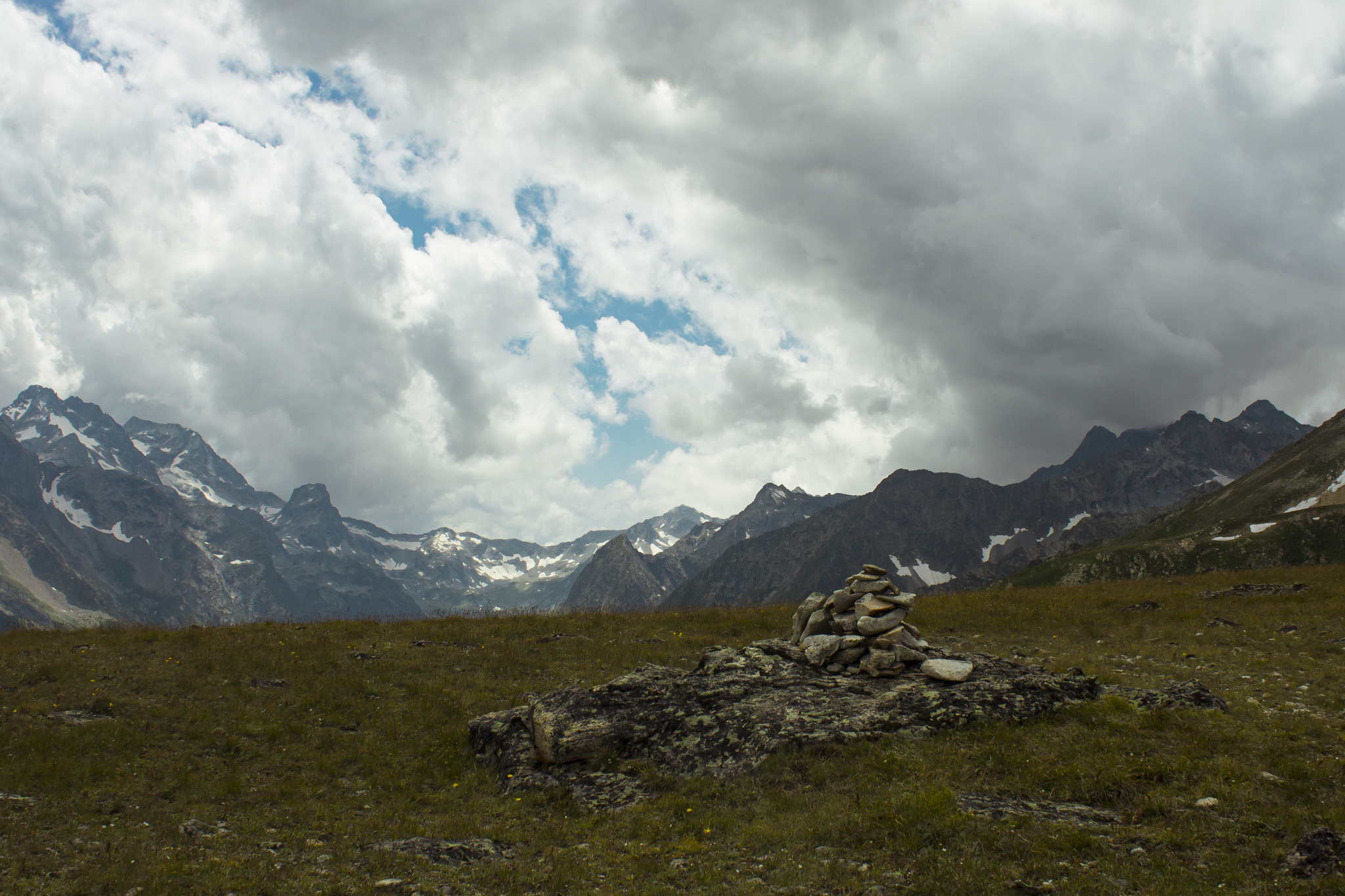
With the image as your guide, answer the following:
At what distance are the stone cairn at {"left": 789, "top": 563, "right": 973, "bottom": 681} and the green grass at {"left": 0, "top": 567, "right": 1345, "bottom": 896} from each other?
13.8ft

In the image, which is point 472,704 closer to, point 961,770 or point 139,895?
point 139,895

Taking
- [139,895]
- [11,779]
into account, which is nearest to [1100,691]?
[139,895]

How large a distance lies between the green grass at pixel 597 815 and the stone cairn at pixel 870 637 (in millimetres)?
4213

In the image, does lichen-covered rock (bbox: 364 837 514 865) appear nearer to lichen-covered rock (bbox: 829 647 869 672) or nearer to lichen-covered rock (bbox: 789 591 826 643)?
lichen-covered rock (bbox: 829 647 869 672)

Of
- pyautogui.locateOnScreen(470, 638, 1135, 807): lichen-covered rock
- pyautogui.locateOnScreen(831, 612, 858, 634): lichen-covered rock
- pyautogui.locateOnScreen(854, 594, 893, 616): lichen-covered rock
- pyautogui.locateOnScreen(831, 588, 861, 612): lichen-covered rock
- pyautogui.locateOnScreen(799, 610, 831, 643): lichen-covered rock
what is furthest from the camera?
pyautogui.locateOnScreen(799, 610, 831, 643): lichen-covered rock

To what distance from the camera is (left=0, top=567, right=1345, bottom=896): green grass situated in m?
11.6

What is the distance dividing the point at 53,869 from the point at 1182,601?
4265 centimetres

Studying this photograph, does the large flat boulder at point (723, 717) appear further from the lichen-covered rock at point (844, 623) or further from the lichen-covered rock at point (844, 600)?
the lichen-covered rock at point (844, 600)

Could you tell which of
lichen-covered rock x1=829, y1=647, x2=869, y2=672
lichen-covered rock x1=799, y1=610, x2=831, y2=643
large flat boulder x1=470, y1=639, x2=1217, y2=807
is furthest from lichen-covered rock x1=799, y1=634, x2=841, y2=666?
large flat boulder x1=470, y1=639, x2=1217, y2=807

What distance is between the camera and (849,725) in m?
17.7

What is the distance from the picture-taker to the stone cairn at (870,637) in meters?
21.2

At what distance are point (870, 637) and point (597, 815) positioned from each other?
37.8 feet

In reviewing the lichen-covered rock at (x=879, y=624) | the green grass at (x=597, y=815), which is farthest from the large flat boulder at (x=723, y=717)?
the lichen-covered rock at (x=879, y=624)

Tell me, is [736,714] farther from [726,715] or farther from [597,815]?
[597,815]
